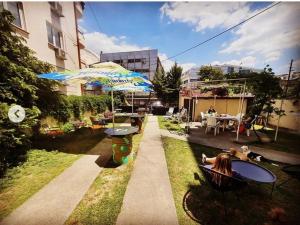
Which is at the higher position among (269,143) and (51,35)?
(51,35)

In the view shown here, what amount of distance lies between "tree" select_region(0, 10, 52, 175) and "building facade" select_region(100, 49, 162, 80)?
28.7 m

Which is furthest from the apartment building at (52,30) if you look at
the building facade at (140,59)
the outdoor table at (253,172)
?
the building facade at (140,59)

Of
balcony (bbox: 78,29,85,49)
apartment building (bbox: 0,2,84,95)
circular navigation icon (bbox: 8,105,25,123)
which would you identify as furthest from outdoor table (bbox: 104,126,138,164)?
balcony (bbox: 78,29,85,49)

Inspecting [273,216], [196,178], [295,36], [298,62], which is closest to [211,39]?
[295,36]

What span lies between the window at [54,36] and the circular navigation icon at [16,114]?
757 cm

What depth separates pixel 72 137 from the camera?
24.0 ft

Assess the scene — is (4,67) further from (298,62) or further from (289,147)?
(289,147)

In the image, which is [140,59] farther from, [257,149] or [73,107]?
[257,149]

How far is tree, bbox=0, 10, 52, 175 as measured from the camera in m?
3.76

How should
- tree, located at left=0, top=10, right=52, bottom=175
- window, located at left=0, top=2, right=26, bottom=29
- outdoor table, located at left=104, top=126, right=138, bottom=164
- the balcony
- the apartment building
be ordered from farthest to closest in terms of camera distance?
1. the balcony
2. the apartment building
3. window, located at left=0, top=2, right=26, bottom=29
4. outdoor table, located at left=104, top=126, right=138, bottom=164
5. tree, located at left=0, top=10, right=52, bottom=175

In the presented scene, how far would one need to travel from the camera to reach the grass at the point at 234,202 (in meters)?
2.61

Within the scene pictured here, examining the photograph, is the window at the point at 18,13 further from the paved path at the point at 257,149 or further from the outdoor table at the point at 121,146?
the paved path at the point at 257,149

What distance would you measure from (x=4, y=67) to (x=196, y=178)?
20.1 feet

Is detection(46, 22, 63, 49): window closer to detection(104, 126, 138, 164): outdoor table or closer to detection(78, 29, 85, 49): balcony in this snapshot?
detection(78, 29, 85, 49): balcony
